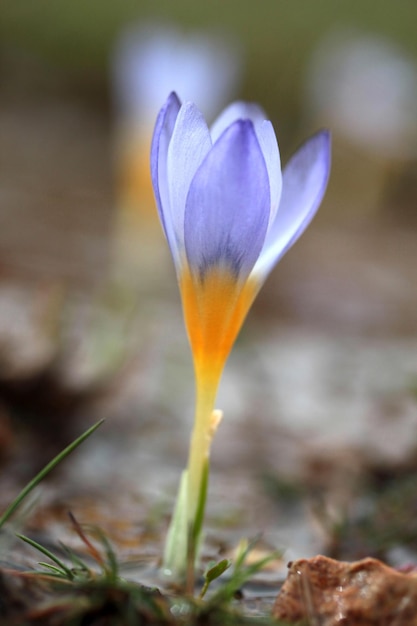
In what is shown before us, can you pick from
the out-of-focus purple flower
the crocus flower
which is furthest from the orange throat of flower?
the out-of-focus purple flower

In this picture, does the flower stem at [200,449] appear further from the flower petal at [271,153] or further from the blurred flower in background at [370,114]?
the blurred flower in background at [370,114]

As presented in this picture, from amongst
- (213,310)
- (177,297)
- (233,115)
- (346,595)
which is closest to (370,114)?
(177,297)

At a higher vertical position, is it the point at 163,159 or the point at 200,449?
the point at 163,159

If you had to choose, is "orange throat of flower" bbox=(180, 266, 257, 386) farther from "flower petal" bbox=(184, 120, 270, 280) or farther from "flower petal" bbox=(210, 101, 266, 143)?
"flower petal" bbox=(210, 101, 266, 143)

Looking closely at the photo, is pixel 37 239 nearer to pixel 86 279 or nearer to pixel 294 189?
pixel 86 279

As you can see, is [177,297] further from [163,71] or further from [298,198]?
[298,198]

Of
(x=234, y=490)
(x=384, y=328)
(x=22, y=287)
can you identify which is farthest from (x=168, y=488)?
(x=384, y=328)

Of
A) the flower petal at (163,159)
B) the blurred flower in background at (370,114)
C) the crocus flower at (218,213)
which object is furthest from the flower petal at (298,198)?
the blurred flower in background at (370,114)
